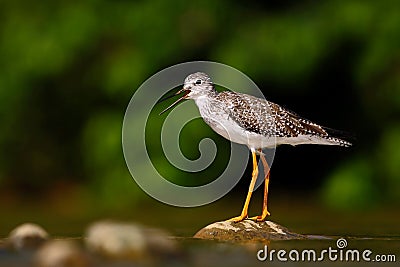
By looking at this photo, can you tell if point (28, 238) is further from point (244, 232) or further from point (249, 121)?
point (249, 121)

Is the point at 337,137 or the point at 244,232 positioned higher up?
the point at 337,137

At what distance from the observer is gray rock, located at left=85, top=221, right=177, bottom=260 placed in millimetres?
5156

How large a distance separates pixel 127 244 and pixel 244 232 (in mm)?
1132

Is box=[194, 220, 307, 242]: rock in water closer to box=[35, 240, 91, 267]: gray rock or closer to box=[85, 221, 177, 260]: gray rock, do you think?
box=[85, 221, 177, 260]: gray rock

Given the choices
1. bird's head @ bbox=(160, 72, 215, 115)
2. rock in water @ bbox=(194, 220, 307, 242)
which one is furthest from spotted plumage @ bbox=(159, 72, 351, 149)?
rock in water @ bbox=(194, 220, 307, 242)

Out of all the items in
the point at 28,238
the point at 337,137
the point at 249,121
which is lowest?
the point at 28,238

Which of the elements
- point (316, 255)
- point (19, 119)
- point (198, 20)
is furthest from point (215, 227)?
point (19, 119)

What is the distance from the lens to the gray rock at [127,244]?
5.16 metres

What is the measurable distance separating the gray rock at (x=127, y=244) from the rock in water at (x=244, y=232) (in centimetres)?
Result: 78

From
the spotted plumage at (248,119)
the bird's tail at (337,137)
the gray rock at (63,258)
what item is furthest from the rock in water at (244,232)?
the gray rock at (63,258)

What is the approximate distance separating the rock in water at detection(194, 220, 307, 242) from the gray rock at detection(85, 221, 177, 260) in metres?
0.78

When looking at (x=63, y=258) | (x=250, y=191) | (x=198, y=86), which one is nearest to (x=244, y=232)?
(x=250, y=191)

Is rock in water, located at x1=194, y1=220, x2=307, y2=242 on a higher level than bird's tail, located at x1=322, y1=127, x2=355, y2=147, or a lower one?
lower

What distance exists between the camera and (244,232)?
613cm
